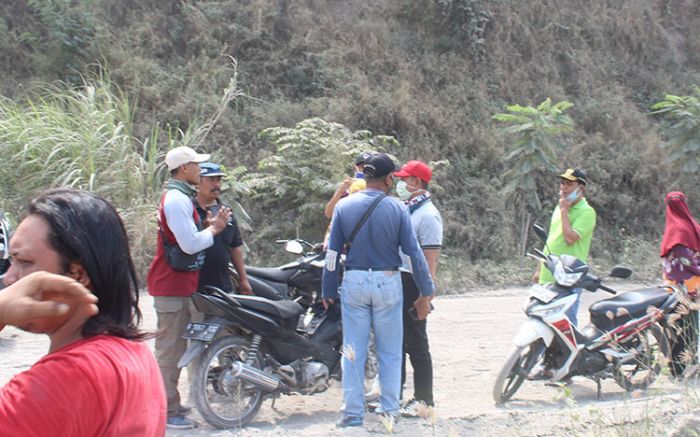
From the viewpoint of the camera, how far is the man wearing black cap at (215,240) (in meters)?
5.62

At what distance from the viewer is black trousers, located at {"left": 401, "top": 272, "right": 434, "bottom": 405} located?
5758 mm

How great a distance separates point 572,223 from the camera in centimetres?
698

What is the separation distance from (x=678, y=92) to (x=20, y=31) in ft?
48.4

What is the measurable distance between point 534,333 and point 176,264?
9.22ft

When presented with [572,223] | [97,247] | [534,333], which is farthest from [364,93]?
[97,247]

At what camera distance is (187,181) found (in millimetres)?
5535

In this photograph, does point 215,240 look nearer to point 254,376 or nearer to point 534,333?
point 254,376

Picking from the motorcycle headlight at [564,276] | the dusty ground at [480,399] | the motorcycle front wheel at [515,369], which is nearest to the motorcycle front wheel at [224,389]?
the dusty ground at [480,399]

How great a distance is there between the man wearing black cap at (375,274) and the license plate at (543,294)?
1301 mm

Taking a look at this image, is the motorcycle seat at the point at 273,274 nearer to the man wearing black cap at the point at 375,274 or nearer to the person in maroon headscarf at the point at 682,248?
the man wearing black cap at the point at 375,274

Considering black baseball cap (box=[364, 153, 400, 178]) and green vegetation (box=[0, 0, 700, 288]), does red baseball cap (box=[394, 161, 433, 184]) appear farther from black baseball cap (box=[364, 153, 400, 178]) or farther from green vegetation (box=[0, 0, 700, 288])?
green vegetation (box=[0, 0, 700, 288])

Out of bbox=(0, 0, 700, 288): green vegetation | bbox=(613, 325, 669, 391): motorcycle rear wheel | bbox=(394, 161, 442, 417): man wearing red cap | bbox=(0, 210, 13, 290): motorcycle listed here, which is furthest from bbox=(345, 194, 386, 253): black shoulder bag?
bbox=(0, 0, 700, 288): green vegetation

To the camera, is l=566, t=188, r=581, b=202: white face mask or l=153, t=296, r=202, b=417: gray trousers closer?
l=153, t=296, r=202, b=417: gray trousers

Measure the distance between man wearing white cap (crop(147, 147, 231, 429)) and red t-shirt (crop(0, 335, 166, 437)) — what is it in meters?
3.45
